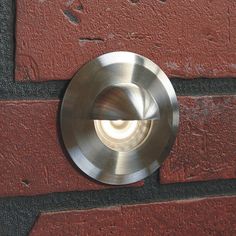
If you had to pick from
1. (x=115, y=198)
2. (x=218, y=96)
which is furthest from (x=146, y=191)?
(x=218, y=96)

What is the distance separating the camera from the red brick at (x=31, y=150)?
61cm

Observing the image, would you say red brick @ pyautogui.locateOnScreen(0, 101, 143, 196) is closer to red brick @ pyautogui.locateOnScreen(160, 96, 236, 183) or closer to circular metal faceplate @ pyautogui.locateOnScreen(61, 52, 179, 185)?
circular metal faceplate @ pyautogui.locateOnScreen(61, 52, 179, 185)

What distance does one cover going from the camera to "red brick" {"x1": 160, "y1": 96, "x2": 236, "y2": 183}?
69 centimetres

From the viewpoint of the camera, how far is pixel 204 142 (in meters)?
0.70

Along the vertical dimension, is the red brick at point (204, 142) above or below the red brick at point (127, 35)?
below

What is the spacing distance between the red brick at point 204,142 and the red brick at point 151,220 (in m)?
0.03

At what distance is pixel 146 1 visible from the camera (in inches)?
25.8

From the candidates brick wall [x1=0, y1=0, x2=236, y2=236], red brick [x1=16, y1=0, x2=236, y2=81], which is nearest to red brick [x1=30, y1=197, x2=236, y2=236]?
brick wall [x1=0, y1=0, x2=236, y2=236]

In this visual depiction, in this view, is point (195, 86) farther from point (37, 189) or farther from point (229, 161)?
point (37, 189)

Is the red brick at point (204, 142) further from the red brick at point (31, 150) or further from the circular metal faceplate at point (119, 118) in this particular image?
the red brick at point (31, 150)

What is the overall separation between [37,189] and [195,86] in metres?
0.22

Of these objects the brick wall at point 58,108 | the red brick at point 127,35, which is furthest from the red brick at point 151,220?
the red brick at point 127,35

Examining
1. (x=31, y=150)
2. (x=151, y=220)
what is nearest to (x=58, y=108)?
(x=31, y=150)

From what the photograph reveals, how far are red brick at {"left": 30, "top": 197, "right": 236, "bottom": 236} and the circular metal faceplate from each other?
0.04 meters
